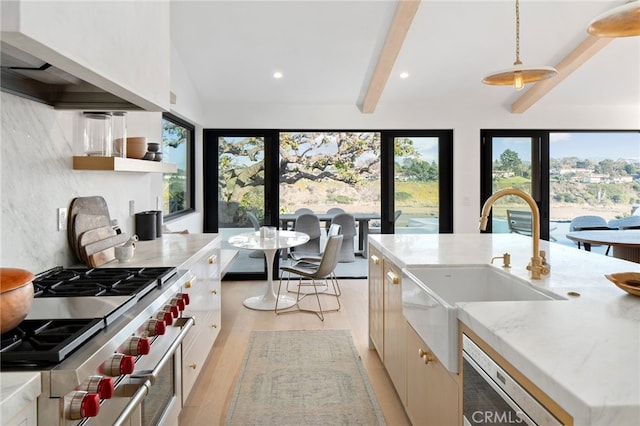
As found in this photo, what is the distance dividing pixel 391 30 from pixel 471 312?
3.39 m

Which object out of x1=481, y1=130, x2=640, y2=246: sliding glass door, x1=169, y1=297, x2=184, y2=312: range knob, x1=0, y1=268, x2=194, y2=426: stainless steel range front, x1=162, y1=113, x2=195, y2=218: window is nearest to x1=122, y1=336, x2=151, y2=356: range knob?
x1=0, y1=268, x2=194, y2=426: stainless steel range front

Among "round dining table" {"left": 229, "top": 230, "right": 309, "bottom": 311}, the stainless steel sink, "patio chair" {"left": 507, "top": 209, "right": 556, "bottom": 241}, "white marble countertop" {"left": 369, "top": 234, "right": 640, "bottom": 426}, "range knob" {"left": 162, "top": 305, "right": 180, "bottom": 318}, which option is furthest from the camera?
"patio chair" {"left": 507, "top": 209, "right": 556, "bottom": 241}

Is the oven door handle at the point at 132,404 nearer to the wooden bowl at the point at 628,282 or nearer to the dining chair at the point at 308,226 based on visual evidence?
the wooden bowl at the point at 628,282

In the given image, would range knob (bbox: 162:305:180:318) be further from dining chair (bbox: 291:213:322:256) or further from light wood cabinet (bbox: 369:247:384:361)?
dining chair (bbox: 291:213:322:256)

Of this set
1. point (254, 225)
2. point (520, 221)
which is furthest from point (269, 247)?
point (520, 221)

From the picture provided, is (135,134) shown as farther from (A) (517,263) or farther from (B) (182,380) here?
(A) (517,263)

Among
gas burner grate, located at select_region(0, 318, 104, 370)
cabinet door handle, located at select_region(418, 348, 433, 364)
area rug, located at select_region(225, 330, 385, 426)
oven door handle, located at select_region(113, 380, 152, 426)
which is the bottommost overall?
area rug, located at select_region(225, 330, 385, 426)

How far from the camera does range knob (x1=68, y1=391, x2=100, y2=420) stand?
1.07 metres

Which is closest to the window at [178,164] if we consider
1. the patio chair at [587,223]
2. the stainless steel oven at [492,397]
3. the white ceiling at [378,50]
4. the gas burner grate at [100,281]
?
the white ceiling at [378,50]

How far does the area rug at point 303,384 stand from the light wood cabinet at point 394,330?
0.23 m

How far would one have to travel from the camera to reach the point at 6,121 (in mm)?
1783

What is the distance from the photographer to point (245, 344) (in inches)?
142

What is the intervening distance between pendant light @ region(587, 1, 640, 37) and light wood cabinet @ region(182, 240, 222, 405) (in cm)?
229

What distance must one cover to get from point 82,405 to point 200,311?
1.69 meters
